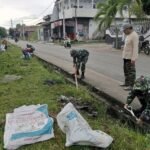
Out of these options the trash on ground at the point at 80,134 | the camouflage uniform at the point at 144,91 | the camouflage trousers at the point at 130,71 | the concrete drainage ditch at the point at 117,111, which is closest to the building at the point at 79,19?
the camouflage trousers at the point at 130,71

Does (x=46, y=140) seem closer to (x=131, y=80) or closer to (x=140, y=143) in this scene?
(x=140, y=143)

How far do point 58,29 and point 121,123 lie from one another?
49359 mm

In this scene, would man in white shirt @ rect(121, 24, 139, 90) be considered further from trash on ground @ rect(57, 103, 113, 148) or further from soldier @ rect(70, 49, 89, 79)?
trash on ground @ rect(57, 103, 113, 148)

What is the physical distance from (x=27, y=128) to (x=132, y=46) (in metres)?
4.90

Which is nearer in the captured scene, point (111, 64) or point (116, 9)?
point (111, 64)

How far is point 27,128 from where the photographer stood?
4.57m

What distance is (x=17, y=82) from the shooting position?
33.6 ft

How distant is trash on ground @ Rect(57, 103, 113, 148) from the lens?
A: 4.14m

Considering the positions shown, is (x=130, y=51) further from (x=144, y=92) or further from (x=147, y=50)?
(x=147, y=50)

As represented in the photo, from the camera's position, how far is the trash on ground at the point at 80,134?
414 centimetres

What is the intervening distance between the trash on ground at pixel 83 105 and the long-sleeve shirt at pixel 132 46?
6.78 feet

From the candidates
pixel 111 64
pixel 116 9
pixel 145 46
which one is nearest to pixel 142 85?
pixel 111 64

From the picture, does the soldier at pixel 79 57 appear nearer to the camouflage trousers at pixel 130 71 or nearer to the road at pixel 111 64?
the road at pixel 111 64

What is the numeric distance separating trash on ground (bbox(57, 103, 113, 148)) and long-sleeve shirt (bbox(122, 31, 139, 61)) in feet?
14.8
